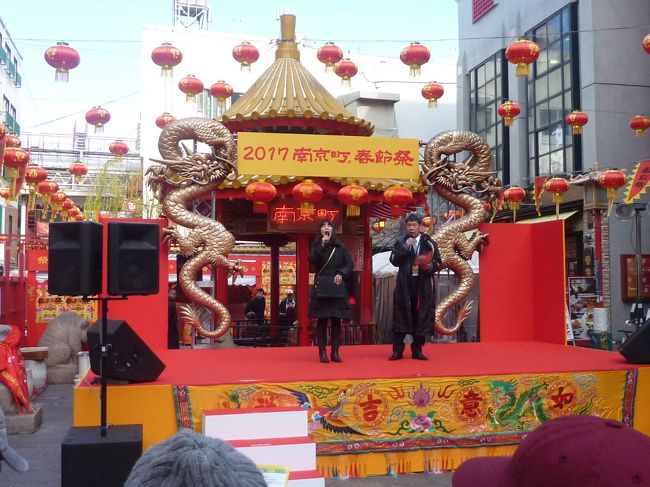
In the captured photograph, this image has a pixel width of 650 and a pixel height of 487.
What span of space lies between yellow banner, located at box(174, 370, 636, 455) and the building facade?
806cm

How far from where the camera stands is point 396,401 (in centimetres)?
525

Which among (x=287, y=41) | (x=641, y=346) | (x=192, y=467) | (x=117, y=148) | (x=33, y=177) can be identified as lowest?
(x=641, y=346)

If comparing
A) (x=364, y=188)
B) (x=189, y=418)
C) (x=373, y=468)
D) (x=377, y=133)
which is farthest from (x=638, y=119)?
(x=377, y=133)

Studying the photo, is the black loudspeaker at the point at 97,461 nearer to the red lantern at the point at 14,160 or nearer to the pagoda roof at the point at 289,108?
the pagoda roof at the point at 289,108

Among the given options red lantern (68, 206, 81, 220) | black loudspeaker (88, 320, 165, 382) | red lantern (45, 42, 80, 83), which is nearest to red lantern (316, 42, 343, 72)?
red lantern (45, 42, 80, 83)

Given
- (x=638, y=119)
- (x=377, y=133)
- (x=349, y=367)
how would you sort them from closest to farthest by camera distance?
(x=349, y=367) → (x=638, y=119) → (x=377, y=133)

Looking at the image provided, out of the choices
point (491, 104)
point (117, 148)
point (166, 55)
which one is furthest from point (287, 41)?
point (491, 104)

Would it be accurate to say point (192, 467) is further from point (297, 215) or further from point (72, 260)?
point (297, 215)

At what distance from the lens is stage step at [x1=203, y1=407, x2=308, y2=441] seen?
438 centimetres

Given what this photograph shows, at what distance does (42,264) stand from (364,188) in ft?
23.3

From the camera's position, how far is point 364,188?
8297 mm

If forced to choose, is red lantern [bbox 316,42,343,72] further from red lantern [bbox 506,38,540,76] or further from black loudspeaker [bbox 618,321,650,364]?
black loudspeaker [bbox 618,321,650,364]

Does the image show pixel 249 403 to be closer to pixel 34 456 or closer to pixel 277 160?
pixel 34 456

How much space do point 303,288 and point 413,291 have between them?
314 centimetres
